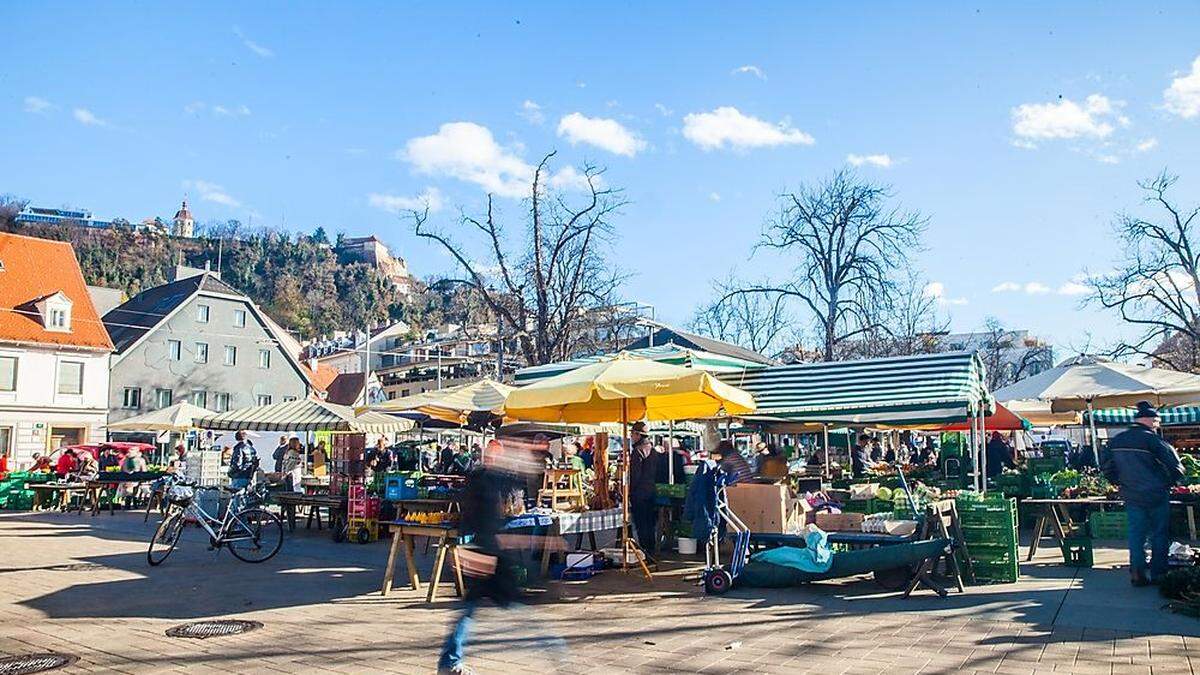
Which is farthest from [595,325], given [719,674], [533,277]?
[719,674]

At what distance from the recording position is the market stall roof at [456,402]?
1477cm

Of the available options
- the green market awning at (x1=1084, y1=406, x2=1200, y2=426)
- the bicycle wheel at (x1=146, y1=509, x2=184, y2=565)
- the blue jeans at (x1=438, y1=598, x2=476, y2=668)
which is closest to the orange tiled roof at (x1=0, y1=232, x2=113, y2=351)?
the bicycle wheel at (x1=146, y1=509, x2=184, y2=565)

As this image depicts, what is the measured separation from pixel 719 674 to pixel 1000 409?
1525 centimetres

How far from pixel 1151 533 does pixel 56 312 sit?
42.6 metres

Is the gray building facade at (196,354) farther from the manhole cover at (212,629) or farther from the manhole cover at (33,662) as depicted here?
the manhole cover at (33,662)

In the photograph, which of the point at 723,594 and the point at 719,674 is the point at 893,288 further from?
the point at 719,674

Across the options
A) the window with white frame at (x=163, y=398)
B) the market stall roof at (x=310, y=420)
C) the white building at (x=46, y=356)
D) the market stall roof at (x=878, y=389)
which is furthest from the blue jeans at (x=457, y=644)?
the window with white frame at (x=163, y=398)

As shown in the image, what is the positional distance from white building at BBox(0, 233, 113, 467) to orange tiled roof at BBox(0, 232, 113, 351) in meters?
0.04

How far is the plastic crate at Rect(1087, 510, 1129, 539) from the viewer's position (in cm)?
1292

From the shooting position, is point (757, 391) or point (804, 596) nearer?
point (804, 596)

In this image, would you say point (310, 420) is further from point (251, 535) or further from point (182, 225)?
point (182, 225)

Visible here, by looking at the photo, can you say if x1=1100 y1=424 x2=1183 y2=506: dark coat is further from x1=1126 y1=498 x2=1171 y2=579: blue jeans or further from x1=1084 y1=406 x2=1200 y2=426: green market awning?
x1=1084 y1=406 x2=1200 y2=426: green market awning

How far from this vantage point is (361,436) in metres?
14.8

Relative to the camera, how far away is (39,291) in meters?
40.6
